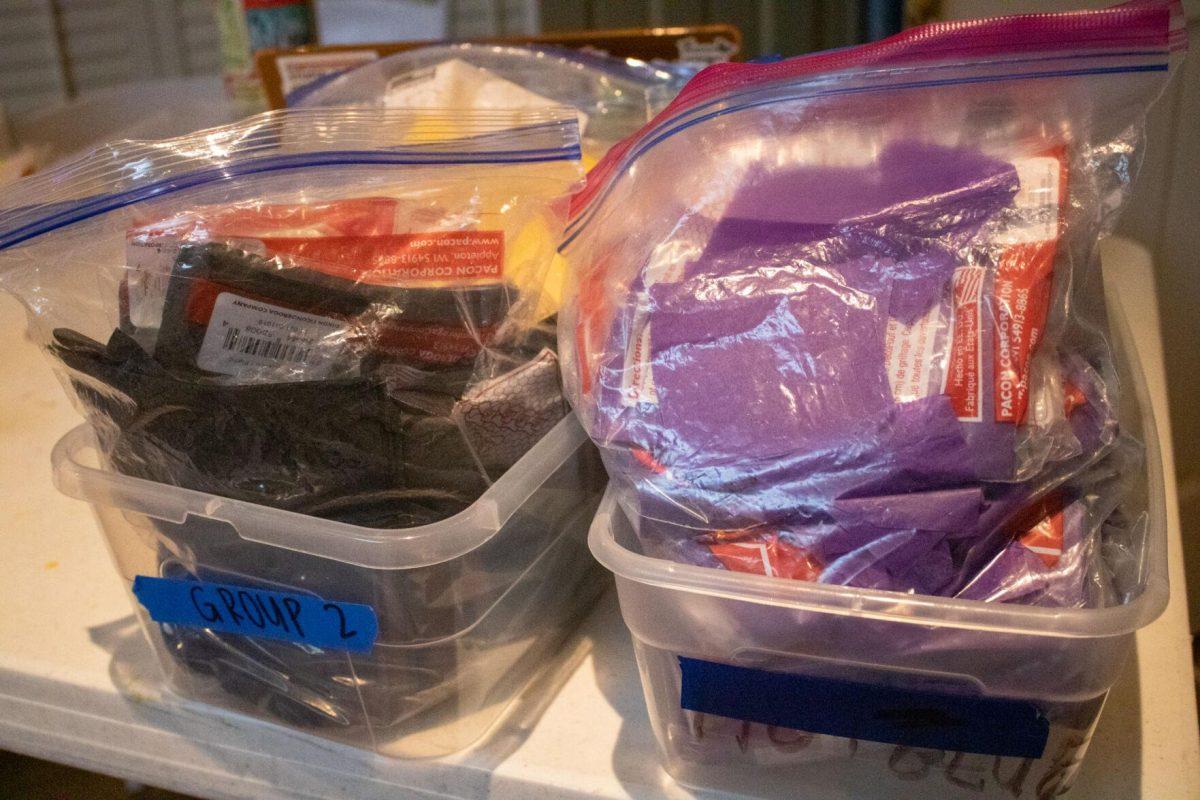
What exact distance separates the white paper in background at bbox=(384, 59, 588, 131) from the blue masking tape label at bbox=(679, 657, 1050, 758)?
0.48 m

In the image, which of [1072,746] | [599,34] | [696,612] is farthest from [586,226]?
[599,34]

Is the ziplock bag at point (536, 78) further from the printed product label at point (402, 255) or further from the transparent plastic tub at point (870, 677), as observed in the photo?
the transparent plastic tub at point (870, 677)

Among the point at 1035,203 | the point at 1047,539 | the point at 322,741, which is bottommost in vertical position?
the point at 322,741

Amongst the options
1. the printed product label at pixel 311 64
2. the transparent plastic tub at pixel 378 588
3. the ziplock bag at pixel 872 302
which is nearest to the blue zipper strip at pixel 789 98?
the ziplock bag at pixel 872 302

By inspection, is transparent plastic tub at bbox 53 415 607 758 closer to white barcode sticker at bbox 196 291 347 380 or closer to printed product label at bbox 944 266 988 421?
white barcode sticker at bbox 196 291 347 380

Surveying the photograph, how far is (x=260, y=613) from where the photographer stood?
0.39 metres

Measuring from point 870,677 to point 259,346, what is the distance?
0.93 feet

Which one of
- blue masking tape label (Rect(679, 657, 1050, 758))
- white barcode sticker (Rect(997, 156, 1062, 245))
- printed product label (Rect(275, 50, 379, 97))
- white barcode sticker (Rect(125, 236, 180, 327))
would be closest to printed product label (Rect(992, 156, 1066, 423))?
white barcode sticker (Rect(997, 156, 1062, 245))

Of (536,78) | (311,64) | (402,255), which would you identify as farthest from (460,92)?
(402,255)

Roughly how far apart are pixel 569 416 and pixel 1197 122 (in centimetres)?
72

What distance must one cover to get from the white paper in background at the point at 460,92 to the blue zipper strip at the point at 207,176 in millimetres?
295

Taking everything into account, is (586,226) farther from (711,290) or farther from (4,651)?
(4,651)

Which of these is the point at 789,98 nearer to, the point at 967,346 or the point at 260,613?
the point at 967,346

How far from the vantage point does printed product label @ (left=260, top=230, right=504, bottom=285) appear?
416 mm
